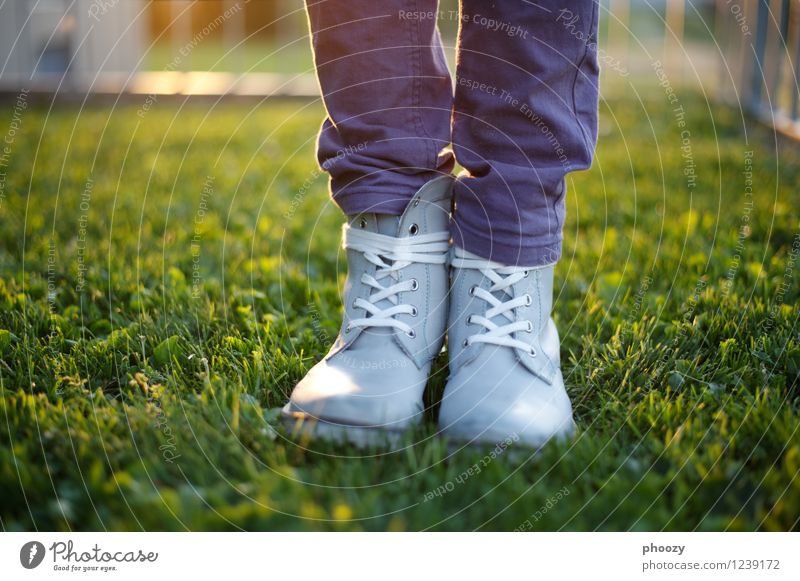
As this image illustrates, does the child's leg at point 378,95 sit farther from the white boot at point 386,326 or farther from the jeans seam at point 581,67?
the jeans seam at point 581,67

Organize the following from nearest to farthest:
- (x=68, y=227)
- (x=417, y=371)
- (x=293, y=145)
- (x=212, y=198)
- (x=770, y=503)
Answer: (x=770, y=503) < (x=417, y=371) < (x=68, y=227) < (x=212, y=198) < (x=293, y=145)

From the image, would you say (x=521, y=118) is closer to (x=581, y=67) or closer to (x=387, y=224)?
(x=581, y=67)

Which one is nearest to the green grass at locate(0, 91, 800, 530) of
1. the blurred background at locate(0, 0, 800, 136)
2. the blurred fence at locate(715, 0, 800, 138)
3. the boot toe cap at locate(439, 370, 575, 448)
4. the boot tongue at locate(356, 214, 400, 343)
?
the boot toe cap at locate(439, 370, 575, 448)

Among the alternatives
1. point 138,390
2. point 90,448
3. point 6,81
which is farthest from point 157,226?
point 6,81

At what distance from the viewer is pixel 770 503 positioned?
28.4 inches

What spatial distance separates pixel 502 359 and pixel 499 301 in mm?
81

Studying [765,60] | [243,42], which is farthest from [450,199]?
[243,42]

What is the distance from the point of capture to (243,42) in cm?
513

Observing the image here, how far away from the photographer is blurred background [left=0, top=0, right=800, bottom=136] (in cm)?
294

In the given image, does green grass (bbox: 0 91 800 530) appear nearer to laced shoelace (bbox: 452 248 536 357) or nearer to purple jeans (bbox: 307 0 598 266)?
laced shoelace (bbox: 452 248 536 357)
